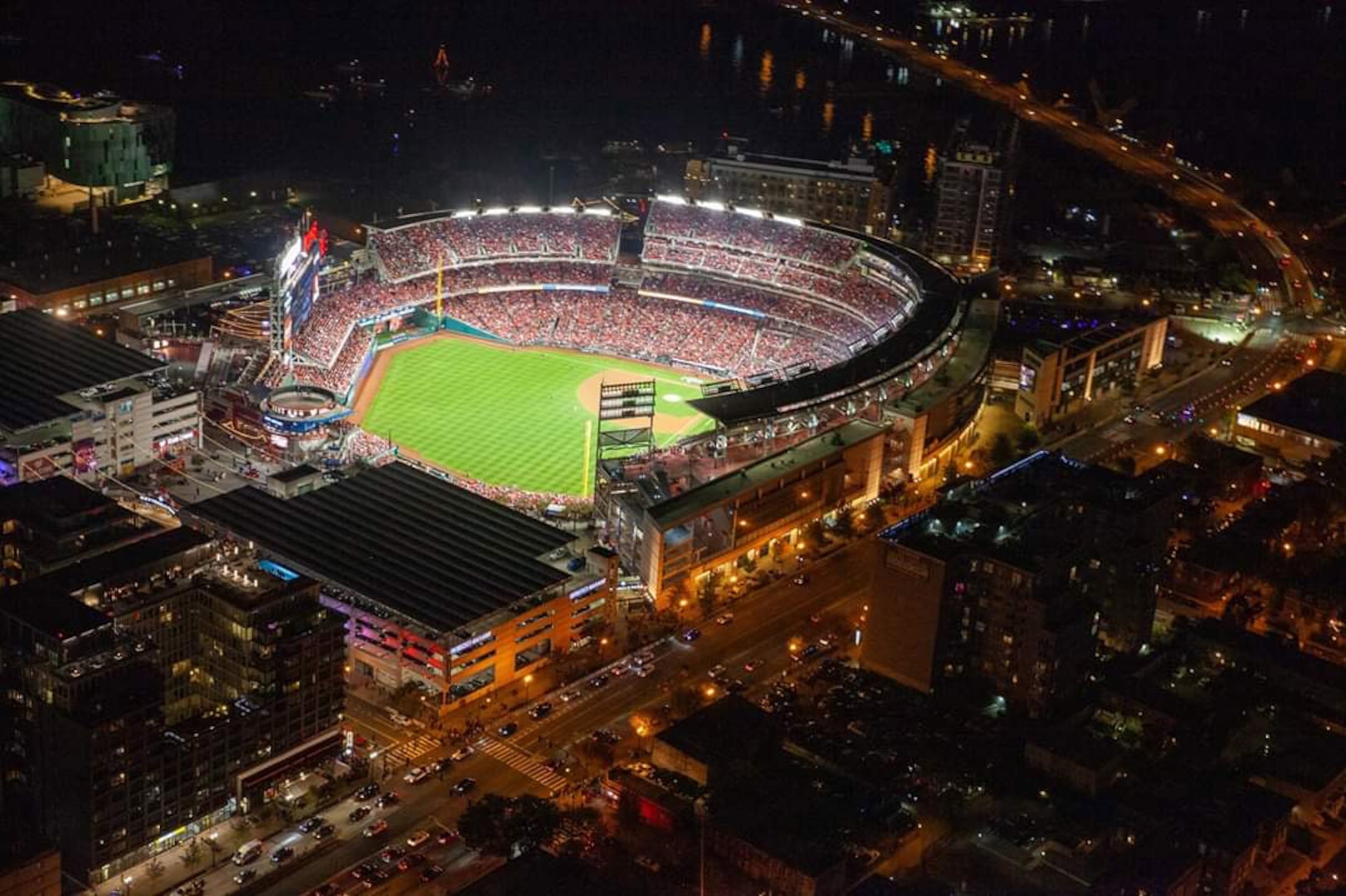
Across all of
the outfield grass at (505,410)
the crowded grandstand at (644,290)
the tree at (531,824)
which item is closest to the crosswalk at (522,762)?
the tree at (531,824)

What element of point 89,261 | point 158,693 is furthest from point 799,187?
point 158,693

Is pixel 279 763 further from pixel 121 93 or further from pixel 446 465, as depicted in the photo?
pixel 121 93

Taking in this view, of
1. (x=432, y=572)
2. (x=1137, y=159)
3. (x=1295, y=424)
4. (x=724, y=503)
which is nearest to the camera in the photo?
(x=432, y=572)

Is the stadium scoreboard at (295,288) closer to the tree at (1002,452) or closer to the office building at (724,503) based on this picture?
the office building at (724,503)

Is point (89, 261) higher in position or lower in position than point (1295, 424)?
lower

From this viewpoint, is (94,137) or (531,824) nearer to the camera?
(531,824)

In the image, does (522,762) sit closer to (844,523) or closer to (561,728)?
(561,728)

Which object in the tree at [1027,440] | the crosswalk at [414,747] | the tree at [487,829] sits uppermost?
the tree at [1027,440]
